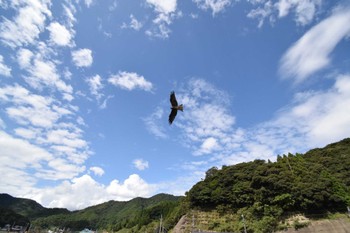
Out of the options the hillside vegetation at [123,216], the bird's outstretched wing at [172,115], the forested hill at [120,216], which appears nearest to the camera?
the bird's outstretched wing at [172,115]

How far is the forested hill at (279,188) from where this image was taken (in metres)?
35.8

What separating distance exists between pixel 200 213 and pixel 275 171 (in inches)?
560

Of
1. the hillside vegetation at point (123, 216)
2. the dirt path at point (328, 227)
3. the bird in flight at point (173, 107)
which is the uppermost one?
the hillside vegetation at point (123, 216)

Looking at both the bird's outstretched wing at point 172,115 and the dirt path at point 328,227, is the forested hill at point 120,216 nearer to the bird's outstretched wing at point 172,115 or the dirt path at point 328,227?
the dirt path at point 328,227

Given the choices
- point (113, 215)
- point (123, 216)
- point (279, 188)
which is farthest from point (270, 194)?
point (113, 215)

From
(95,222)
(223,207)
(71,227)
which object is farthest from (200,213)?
(95,222)

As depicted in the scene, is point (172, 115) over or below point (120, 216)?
below

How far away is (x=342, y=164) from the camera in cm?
4366

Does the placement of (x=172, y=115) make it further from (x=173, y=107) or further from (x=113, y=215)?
(x=113, y=215)

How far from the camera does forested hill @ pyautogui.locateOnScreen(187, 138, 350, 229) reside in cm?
3578

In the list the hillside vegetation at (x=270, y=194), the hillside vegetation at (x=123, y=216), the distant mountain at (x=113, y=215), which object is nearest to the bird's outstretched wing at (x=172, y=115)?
the hillside vegetation at (x=270, y=194)

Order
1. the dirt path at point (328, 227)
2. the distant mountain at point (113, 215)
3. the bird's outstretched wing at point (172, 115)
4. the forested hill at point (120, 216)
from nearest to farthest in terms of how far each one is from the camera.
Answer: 1. the bird's outstretched wing at point (172, 115)
2. the dirt path at point (328, 227)
3. the forested hill at point (120, 216)
4. the distant mountain at point (113, 215)

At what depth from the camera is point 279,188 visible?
37812mm

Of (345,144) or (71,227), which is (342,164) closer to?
(345,144)
